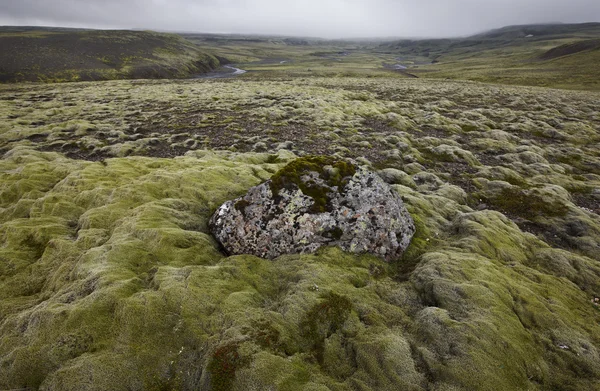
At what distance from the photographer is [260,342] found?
7.30m

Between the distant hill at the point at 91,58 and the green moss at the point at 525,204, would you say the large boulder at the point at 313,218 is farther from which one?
the distant hill at the point at 91,58

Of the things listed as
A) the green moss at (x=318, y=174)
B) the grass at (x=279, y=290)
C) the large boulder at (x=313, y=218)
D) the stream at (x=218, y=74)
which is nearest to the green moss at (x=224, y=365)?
the grass at (x=279, y=290)

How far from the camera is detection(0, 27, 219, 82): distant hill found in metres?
92.8

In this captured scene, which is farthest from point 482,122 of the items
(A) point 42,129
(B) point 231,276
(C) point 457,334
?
(A) point 42,129

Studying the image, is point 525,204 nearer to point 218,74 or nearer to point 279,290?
point 279,290

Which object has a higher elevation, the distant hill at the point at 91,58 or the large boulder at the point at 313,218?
the distant hill at the point at 91,58

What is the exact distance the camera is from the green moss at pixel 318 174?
12008 mm

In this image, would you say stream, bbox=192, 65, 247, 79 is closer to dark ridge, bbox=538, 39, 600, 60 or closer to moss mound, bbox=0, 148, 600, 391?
Result: moss mound, bbox=0, 148, 600, 391

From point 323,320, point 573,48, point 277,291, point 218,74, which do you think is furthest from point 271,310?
point 573,48

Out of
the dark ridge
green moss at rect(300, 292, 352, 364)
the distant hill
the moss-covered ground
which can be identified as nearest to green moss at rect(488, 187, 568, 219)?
the moss-covered ground

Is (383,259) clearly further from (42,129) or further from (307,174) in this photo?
(42,129)

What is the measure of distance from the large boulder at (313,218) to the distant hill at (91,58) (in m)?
113

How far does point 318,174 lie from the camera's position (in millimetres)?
12789

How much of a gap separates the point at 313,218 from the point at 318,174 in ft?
7.68
